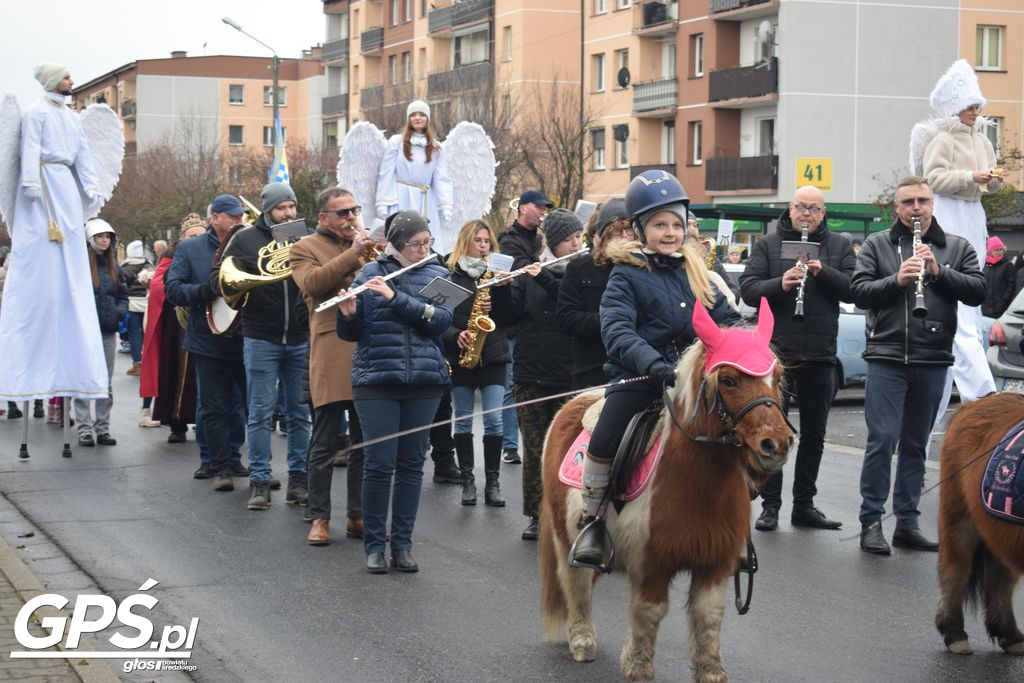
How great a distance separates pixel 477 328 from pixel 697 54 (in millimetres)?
46912

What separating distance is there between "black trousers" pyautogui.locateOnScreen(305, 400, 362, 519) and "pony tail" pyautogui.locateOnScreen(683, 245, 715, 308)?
3.65 m

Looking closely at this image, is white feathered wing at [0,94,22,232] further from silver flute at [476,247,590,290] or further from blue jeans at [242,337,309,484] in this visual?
silver flute at [476,247,590,290]

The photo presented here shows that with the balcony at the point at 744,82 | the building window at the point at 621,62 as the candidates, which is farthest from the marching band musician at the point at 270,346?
the building window at the point at 621,62

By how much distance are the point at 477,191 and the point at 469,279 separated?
5.72 metres

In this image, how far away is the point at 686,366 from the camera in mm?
6141

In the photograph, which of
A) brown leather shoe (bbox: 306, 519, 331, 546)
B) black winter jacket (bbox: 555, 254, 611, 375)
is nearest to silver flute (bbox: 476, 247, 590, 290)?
black winter jacket (bbox: 555, 254, 611, 375)

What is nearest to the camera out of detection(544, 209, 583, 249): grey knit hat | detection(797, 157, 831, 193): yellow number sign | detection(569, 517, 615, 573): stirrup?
detection(569, 517, 615, 573): stirrup

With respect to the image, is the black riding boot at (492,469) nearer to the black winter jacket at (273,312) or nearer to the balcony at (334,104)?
the black winter jacket at (273,312)

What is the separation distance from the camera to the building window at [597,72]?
2432 inches

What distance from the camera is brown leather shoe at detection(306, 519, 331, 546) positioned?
962cm

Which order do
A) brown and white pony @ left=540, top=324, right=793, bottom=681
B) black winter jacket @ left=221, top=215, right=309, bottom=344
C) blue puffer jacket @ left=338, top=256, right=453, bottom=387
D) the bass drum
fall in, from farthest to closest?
the bass drum
black winter jacket @ left=221, top=215, right=309, bottom=344
blue puffer jacket @ left=338, top=256, right=453, bottom=387
brown and white pony @ left=540, top=324, right=793, bottom=681

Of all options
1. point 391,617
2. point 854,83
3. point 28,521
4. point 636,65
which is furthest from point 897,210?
point 636,65

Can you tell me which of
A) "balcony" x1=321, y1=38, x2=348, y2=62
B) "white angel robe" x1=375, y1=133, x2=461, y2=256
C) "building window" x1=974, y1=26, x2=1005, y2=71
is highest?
"balcony" x1=321, y1=38, x2=348, y2=62

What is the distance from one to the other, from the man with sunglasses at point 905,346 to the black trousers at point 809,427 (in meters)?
0.71
